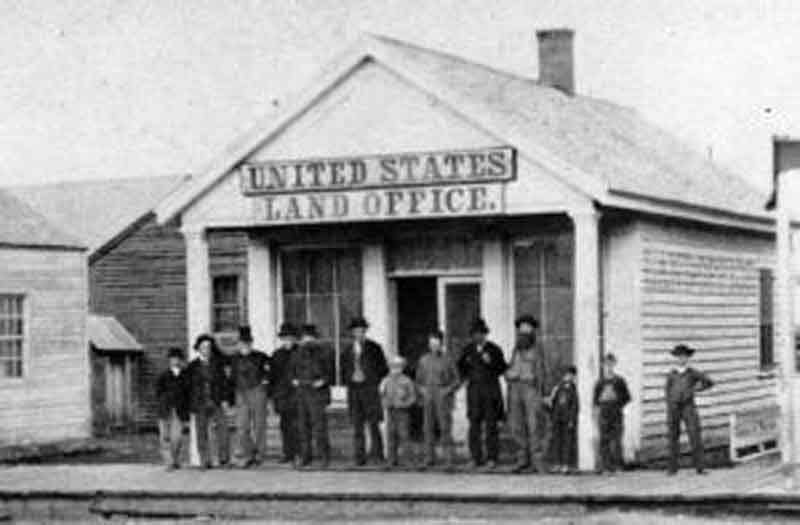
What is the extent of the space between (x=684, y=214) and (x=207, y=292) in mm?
6015

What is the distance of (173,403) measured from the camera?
20.8 meters

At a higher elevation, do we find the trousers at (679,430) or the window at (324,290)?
the window at (324,290)

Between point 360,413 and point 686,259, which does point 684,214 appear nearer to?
point 686,259

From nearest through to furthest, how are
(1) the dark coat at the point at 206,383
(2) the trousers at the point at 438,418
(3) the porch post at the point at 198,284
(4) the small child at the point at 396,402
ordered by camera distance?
(2) the trousers at the point at 438,418
(4) the small child at the point at 396,402
(1) the dark coat at the point at 206,383
(3) the porch post at the point at 198,284

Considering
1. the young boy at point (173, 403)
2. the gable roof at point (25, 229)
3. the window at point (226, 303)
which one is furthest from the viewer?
the window at point (226, 303)

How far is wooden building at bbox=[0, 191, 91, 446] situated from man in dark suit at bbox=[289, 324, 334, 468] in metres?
7.45

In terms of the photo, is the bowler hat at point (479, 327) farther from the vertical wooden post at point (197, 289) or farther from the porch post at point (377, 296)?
the vertical wooden post at point (197, 289)

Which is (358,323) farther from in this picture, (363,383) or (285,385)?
(285,385)

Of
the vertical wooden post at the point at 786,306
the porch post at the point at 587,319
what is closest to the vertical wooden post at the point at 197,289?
the porch post at the point at 587,319

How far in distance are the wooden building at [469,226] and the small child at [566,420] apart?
0.16 meters

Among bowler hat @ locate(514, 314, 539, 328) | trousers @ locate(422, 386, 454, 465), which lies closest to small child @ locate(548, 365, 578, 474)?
bowler hat @ locate(514, 314, 539, 328)

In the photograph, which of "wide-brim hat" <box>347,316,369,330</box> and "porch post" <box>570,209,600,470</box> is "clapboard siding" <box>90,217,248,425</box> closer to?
"wide-brim hat" <box>347,316,369,330</box>

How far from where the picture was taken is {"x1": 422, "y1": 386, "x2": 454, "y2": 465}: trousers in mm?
19672

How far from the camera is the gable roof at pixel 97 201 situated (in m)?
40.6
